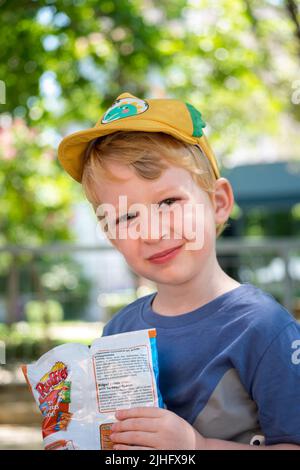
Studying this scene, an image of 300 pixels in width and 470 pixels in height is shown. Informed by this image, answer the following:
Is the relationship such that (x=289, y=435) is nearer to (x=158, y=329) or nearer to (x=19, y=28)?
(x=158, y=329)

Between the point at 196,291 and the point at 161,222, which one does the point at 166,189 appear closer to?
the point at 161,222

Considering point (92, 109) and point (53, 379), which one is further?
point (92, 109)

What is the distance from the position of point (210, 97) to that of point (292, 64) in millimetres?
1255

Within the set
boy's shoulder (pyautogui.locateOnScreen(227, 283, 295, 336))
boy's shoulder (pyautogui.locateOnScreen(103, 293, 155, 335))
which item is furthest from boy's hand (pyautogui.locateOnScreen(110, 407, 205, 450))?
boy's shoulder (pyautogui.locateOnScreen(103, 293, 155, 335))

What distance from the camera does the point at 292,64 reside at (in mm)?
9461

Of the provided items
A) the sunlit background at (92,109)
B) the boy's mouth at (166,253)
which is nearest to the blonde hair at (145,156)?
the boy's mouth at (166,253)

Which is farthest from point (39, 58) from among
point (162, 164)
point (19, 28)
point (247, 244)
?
point (162, 164)

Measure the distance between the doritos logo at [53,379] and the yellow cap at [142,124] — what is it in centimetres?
55

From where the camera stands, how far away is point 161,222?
1.68m

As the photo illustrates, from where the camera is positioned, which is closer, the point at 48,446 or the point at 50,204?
the point at 48,446

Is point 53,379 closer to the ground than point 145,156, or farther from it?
closer to the ground

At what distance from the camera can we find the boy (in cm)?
152

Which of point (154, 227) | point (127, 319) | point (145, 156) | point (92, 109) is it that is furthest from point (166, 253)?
point (92, 109)

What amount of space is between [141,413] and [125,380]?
0.08m
